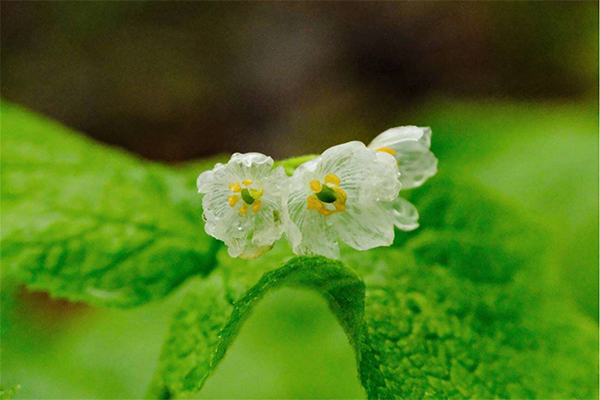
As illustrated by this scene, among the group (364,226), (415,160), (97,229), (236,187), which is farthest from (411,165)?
(97,229)

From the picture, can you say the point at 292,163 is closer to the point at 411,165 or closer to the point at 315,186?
A: the point at 315,186

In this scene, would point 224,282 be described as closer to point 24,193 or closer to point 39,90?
point 24,193

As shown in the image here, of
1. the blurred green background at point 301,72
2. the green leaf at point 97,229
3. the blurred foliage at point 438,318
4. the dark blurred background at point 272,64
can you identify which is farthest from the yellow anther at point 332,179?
the dark blurred background at point 272,64

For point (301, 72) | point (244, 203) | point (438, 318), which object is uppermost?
point (244, 203)

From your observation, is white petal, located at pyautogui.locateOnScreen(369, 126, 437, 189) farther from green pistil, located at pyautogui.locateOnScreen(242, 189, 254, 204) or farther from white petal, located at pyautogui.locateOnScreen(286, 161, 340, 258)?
green pistil, located at pyautogui.locateOnScreen(242, 189, 254, 204)

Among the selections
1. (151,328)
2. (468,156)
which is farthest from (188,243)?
(468,156)

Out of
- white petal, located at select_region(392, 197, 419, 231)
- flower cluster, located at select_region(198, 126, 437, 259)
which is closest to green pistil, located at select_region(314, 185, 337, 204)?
flower cluster, located at select_region(198, 126, 437, 259)
